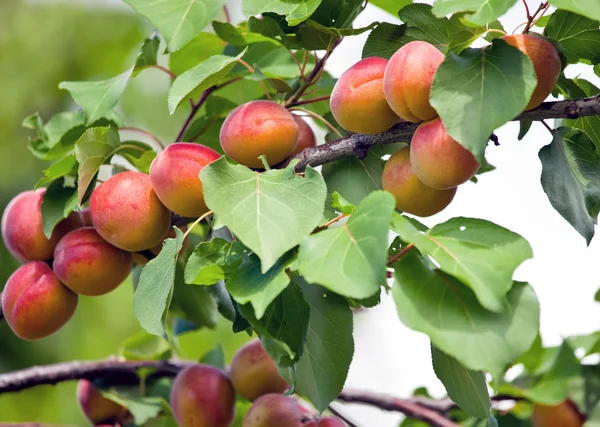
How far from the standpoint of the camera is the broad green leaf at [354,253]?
1.43 ft

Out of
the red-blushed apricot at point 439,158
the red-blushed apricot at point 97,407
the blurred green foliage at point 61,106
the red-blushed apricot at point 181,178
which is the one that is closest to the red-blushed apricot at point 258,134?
the red-blushed apricot at point 181,178

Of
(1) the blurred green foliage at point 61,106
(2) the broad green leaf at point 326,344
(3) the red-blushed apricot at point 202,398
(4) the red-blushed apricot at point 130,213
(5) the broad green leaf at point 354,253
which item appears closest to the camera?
(5) the broad green leaf at point 354,253

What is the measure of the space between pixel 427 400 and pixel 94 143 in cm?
54

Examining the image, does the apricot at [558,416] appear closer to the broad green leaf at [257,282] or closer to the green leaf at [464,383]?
the green leaf at [464,383]

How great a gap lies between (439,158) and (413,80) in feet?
0.20

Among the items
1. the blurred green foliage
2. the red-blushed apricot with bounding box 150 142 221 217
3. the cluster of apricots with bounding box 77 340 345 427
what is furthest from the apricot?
the blurred green foliage

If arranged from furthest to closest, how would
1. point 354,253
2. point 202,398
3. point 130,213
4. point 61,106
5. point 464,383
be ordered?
1. point 61,106
2. point 202,398
3. point 130,213
4. point 464,383
5. point 354,253

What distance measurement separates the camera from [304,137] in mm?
755

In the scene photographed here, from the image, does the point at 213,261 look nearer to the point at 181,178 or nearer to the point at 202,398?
the point at 181,178

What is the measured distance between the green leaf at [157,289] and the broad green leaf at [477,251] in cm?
17

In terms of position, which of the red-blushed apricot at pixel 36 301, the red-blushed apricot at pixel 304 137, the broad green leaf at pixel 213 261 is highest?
the broad green leaf at pixel 213 261

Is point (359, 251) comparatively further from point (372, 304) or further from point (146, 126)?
point (146, 126)

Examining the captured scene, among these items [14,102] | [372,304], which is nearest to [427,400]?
[372,304]

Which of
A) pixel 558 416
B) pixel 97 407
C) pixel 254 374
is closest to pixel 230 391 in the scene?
pixel 254 374
